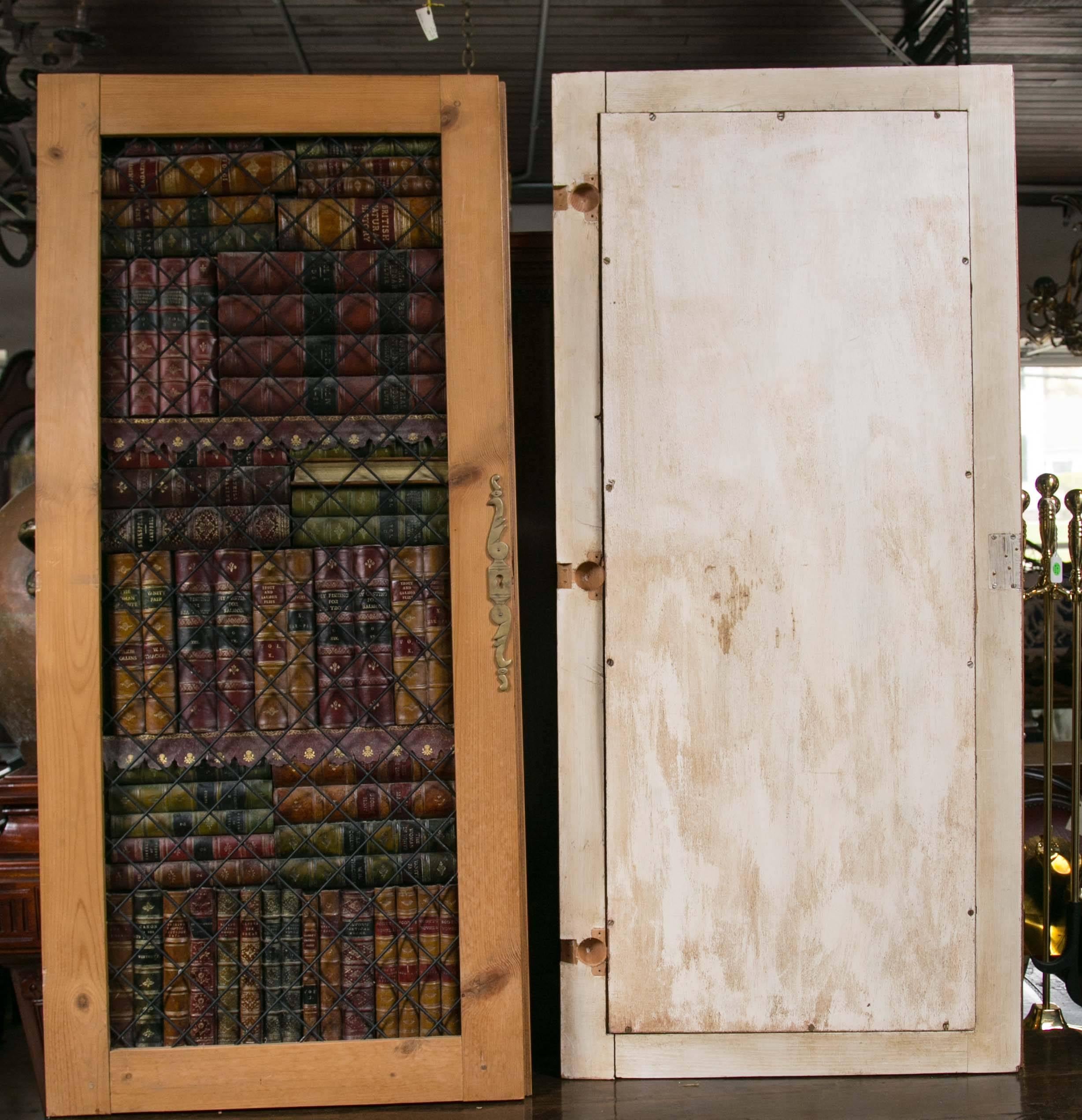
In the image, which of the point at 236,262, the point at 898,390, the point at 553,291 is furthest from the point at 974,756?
the point at 236,262

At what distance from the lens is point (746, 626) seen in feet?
6.68

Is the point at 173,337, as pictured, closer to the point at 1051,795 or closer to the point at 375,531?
the point at 375,531

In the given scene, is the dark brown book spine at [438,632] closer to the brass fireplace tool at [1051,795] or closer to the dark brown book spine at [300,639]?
the dark brown book spine at [300,639]

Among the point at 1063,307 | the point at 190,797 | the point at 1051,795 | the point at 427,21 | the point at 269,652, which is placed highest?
the point at 1063,307

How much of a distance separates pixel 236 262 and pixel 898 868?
176cm

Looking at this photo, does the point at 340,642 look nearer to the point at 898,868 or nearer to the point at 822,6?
the point at 898,868

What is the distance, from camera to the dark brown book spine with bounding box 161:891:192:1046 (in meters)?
Result: 1.95

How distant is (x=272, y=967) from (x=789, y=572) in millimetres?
1261

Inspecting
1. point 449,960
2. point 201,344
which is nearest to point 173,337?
point 201,344

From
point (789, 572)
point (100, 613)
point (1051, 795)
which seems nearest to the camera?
point (100, 613)

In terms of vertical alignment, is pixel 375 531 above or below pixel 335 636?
above

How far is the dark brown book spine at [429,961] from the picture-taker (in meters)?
1.96

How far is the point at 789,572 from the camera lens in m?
2.04

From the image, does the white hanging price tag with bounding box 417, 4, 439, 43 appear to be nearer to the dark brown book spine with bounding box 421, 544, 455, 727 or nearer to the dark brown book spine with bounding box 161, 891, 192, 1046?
the dark brown book spine with bounding box 421, 544, 455, 727
